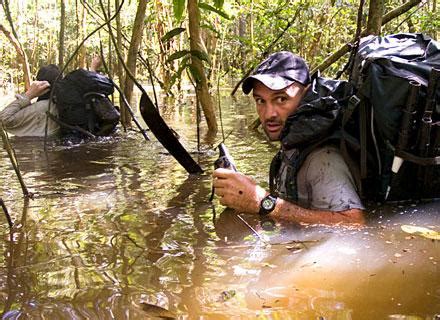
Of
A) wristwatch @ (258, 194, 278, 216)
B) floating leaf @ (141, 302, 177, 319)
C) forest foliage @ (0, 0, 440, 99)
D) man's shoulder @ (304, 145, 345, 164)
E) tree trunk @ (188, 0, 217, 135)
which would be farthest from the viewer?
forest foliage @ (0, 0, 440, 99)

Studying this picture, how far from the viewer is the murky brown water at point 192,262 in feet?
6.95

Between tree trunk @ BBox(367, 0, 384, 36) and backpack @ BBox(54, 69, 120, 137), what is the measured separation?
3.45m

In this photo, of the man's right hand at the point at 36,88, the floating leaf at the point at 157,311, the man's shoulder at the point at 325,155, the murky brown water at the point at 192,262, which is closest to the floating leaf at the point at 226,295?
the murky brown water at the point at 192,262

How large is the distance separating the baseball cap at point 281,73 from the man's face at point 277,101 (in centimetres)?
4

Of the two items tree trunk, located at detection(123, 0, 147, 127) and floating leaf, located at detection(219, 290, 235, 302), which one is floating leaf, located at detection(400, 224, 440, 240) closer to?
floating leaf, located at detection(219, 290, 235, 302)

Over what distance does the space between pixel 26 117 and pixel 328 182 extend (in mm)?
5669

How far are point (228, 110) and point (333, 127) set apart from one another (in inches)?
341

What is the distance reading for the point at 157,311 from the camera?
6.86 feet

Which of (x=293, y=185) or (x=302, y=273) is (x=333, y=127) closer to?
(x=293, y=185)

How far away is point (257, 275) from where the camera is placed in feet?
8.04

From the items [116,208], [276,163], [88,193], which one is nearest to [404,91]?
[276,163]

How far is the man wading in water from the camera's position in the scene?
119 inches

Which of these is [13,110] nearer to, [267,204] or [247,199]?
[247,199]

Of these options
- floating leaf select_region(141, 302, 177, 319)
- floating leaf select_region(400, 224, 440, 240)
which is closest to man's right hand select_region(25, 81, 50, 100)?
floating leaf select_region(400, 224, 440, 240)
